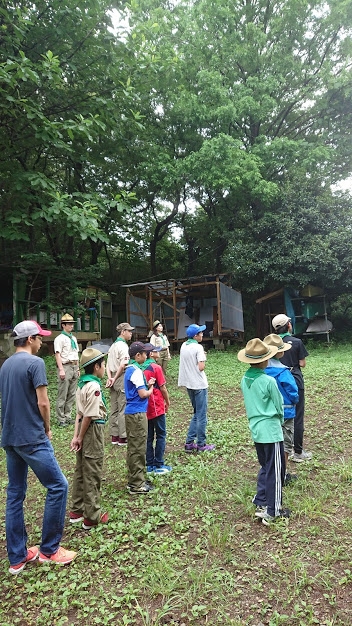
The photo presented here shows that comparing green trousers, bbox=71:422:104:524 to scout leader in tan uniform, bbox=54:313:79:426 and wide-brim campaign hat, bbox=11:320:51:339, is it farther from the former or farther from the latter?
scout leader in tan uniform, bbox=54:313:79:426

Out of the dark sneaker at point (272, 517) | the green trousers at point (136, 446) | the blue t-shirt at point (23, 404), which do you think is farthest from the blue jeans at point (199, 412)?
the blue t-shirt at point (23, 404)

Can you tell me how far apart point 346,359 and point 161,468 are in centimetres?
919

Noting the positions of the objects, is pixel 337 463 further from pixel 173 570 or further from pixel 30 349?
pixel 30 349

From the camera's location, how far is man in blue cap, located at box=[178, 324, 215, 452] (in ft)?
17.9

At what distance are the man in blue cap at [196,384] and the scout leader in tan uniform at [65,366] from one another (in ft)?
8.02

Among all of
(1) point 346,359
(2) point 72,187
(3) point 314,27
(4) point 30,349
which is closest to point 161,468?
(4) point 30,349

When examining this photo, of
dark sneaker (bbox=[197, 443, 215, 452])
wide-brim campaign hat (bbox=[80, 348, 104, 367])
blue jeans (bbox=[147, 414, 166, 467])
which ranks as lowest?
dark sneaker (bbox=[197, 443, 215, 452])

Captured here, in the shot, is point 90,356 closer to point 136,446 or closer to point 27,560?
point 136,446

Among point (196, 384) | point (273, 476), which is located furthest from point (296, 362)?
point (273, 476)

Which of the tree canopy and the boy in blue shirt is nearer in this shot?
the boy in blue shirt

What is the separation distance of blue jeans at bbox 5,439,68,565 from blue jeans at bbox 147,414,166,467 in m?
1.82

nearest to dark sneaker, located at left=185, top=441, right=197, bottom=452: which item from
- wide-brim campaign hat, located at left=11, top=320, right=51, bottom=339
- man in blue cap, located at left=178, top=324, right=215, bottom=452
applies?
man in blue cap, located at left=178, top=324, right=215, bottom=452

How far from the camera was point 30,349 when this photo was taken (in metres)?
3.13

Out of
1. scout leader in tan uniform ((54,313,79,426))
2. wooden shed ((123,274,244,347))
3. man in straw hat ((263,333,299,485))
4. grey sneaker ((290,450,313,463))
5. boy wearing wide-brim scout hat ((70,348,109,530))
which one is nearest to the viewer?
boy wearing wide-brim scout hat ((70,348,109,530))
